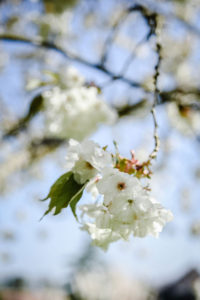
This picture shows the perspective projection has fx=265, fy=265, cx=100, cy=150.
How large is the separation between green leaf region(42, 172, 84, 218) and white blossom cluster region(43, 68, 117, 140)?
0.84 metres

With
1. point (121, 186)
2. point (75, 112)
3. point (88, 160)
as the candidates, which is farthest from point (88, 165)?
point (75, 112)

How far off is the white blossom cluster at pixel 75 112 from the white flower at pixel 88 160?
81 centimetres

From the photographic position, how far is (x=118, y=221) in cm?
84

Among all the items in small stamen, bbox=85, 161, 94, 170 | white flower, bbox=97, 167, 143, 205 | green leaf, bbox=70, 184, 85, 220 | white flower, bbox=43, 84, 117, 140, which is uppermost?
white flower, bbox=43, 84, 117, 140

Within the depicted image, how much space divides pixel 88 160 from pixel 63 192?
131 mm

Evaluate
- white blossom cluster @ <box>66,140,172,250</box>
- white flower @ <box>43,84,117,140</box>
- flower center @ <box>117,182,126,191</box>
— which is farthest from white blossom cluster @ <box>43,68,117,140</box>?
flower center @ <box>117,182,126,191</box>

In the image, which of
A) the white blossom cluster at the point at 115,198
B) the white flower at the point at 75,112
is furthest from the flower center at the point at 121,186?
the white flower at the point at 75,112

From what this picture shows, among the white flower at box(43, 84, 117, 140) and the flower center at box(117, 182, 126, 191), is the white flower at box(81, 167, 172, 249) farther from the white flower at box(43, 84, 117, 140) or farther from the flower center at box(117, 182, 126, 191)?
the white flower at box(43, 84, 117, 140)

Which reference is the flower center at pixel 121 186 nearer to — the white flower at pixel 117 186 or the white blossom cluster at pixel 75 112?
the white flower at pixel 117 186

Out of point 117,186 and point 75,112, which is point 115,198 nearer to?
point 117,186

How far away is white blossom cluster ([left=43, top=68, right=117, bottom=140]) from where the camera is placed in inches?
64.7

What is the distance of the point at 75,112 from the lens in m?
1.63

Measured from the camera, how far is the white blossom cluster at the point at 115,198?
81 cm

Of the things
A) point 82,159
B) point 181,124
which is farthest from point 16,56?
point 82,159
